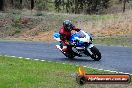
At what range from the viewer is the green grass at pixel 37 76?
36.1 feet

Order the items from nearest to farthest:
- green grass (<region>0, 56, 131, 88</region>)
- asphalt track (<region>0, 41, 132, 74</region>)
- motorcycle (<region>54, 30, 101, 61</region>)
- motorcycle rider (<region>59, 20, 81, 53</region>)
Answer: green grass (<region>0, 56, 131, 88</region>) < asphalt track (<region>0, 41, 132, 74</region>) < motorcycle (<region>54, 30, 101, 61</region>) < motorcycle rider (<region>59, 20, 81, 53</region>)

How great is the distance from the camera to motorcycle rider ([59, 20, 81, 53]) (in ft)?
59.1

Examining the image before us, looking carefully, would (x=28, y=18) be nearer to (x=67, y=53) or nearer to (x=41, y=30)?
(x=41, y=30)

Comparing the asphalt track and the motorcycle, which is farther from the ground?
the motorcycle

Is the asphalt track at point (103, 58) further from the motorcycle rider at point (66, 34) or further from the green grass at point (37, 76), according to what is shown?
the green grass at point (37, 76)

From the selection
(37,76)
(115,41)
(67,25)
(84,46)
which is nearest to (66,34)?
(67,25)

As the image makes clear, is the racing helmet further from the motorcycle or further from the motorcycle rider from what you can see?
the motorcycle

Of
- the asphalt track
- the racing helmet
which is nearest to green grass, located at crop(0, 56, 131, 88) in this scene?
the asphalt track

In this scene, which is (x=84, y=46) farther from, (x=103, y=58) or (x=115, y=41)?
(x=115, y=41)

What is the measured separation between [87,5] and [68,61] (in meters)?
58.1

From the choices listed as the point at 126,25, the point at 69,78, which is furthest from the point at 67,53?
the point at 126,25

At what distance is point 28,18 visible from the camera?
41750 mm

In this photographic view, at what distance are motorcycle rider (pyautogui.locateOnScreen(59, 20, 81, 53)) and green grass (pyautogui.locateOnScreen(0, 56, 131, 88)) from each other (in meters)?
2.78

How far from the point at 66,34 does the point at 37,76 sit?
602cm
